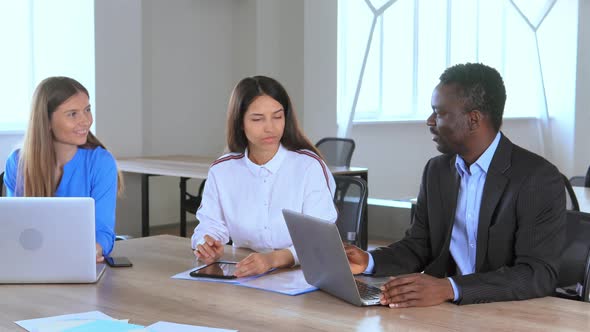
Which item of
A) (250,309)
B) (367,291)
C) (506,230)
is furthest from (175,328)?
(506,230)

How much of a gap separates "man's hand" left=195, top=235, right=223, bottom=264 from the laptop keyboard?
56 cm

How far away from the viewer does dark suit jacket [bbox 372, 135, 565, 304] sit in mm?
2027

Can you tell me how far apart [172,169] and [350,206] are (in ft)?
9.29

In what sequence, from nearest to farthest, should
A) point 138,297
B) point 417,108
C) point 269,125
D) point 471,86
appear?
point 138,297 → point 471,86 → point 269,125 → point 417,108

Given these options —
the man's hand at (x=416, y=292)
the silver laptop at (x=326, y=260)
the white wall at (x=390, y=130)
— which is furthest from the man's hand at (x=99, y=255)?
the white wall at (x=390, y=130)

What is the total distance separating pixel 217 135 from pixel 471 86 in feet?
19.6

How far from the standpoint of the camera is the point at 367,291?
81.4 inches

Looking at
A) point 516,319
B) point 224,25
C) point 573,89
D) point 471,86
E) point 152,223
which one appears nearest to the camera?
point 516,319

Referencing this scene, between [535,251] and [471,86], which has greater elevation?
[471,86]

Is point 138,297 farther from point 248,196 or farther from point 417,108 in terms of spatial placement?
point 417,108

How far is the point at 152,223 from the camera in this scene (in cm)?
734

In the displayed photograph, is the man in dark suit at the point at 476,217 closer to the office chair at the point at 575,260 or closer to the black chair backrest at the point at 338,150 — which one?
the office chair at the point at 575,260

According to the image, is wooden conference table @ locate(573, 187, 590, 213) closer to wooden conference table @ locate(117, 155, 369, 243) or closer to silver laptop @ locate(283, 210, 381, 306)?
wooden conference table @ locate(117, 155, 369, 243)

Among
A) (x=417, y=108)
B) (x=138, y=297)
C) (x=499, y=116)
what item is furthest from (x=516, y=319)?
(x=417, y=108)
